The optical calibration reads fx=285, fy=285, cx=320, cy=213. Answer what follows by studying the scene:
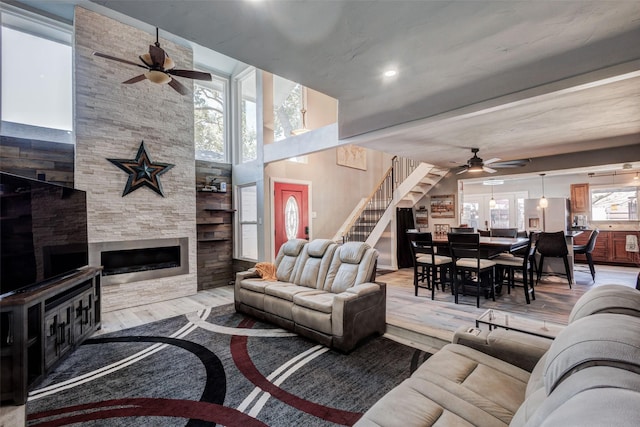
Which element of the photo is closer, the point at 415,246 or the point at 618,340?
the point at 618,340

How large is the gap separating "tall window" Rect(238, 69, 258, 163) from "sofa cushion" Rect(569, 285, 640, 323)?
5615mm

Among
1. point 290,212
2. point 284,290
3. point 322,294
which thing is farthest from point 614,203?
point 284,290

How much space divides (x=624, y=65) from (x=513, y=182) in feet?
27.5

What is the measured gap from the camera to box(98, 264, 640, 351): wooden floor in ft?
10.5

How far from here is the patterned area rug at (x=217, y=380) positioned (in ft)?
6.51

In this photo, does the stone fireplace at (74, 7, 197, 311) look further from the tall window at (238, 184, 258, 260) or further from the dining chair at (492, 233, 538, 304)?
the dining chair at (492, 233, 538, 304)

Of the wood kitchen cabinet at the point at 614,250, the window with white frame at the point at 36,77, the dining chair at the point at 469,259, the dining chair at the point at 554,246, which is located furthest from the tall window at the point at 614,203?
the window with white frame at the point at 36,77

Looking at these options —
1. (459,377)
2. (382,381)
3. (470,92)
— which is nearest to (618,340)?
(459,377)

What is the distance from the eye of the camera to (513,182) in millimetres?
9406

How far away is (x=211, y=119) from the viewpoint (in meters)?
6.07

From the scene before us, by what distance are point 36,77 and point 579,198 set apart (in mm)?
12506

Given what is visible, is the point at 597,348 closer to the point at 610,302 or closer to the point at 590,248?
the point at 610,302

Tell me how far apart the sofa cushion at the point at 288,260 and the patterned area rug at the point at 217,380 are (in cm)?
84

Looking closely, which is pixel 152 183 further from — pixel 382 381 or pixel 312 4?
pixel 382 381
